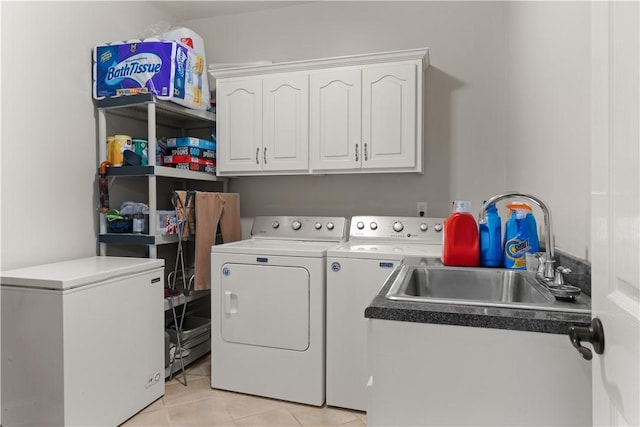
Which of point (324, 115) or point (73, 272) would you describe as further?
point (324, 115)

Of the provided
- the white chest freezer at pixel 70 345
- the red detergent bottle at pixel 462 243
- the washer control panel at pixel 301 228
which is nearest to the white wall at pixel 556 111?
the red detergent bottle at pixel 462 243

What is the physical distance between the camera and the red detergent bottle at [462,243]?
65.8 inches

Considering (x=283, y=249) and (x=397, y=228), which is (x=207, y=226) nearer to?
(x=283, y=249)

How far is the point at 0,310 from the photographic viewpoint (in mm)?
1885

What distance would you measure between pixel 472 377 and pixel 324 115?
204cm

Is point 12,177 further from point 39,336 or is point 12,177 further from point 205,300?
point 205,300

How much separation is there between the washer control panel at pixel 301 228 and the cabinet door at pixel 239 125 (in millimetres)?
420

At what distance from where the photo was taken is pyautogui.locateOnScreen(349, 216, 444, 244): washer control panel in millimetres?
2619

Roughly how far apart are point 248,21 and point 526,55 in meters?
2.14

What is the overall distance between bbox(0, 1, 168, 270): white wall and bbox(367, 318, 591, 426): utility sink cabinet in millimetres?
2085

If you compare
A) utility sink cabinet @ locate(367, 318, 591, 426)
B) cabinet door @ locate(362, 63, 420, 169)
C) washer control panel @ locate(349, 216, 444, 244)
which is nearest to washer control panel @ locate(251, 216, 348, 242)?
washer control panel @ locate(349, 216, 444, 244)

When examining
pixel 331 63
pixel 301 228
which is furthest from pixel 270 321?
pixel 331 63

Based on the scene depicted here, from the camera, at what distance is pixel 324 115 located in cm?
→ 268

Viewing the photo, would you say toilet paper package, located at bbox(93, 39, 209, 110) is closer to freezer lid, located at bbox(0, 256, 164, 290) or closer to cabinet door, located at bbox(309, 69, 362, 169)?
cabinet door, located at bbox(309, 69, 362, 169)
